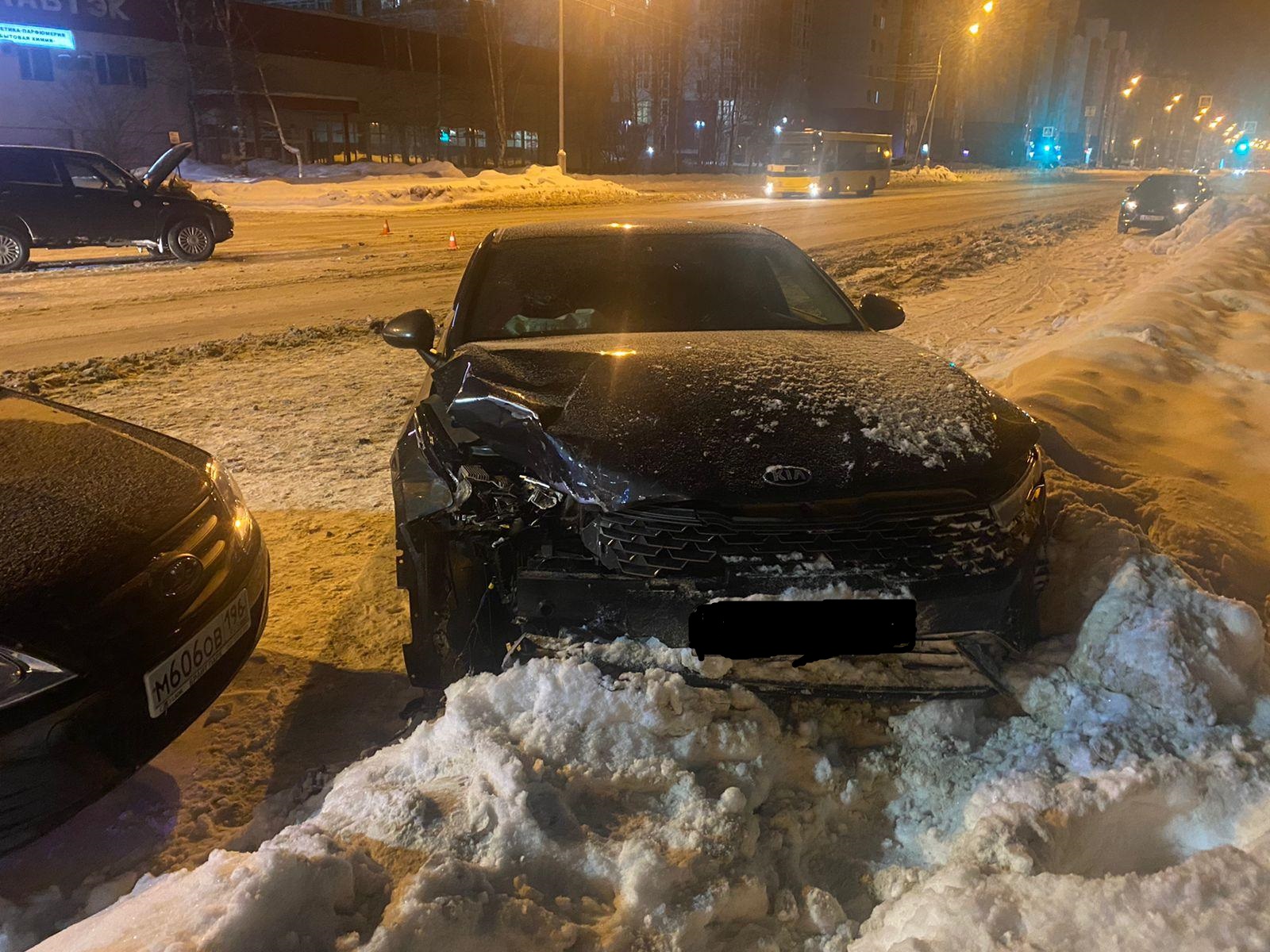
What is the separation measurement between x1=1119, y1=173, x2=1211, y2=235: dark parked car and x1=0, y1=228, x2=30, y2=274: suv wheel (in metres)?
23.3

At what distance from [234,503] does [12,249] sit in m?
12.9

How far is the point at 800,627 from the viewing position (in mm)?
2395

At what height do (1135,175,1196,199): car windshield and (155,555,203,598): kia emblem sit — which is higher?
(1135,175,1196,199): car windshield

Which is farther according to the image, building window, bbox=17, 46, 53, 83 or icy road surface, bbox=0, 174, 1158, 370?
building window, bbox=17, 46, 53, 83

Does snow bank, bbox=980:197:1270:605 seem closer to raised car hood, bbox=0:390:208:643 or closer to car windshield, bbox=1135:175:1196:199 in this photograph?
raised car hood, bbox=0:390:208:643

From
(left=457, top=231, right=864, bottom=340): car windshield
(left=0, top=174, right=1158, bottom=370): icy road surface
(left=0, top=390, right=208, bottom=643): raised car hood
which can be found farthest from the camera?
(left=0, top=174, right=1158, bottom=370): icy road surface

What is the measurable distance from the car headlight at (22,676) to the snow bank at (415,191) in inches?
974

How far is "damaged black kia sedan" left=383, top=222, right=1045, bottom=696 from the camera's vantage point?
2398 mm

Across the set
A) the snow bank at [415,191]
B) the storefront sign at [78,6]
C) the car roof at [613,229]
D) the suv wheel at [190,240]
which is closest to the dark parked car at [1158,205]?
the snow bank at [415,191]

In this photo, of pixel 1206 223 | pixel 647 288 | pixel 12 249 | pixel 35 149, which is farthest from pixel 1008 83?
pixel 647 288

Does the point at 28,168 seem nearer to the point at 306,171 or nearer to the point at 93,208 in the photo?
the point at 93,208

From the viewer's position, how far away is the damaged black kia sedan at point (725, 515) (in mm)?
2398

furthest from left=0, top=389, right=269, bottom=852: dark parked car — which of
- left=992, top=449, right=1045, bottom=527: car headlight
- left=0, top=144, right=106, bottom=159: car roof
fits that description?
left=0, top=144, right=106, bottom=159: car roof

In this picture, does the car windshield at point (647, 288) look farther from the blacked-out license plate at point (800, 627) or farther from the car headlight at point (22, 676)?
the car headlight at point (22, 676)
